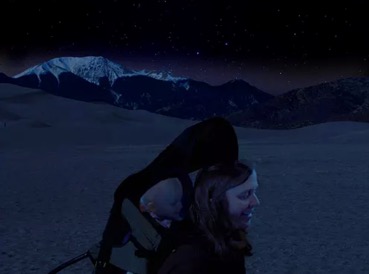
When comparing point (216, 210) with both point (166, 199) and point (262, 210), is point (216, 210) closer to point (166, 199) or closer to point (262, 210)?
point (166, 199)

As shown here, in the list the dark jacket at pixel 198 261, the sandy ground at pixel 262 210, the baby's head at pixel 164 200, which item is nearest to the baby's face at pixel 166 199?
the baby's head at pixel 164 200

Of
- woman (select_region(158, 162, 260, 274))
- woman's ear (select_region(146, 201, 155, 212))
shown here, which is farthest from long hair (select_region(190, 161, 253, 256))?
woman's ear (select_region(146, 201, 155, 212))

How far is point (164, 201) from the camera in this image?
1.89 meters

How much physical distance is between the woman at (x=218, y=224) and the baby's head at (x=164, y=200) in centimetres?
7

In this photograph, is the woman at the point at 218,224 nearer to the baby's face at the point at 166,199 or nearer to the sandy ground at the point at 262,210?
the baby's face at the point at 166,199

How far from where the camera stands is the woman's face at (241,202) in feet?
6.05

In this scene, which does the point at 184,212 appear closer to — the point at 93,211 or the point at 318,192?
the point at 93,211

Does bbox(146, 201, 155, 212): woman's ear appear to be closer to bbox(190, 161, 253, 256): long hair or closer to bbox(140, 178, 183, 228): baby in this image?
bbox(140, 178, 183, 228): baby

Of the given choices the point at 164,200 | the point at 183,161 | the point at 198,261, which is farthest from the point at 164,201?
the point at 198,261

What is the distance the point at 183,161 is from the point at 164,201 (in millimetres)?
122

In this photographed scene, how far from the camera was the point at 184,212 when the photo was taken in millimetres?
1883

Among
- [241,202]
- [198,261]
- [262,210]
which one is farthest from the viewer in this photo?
[262,210]

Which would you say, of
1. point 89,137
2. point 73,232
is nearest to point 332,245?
point 73,232

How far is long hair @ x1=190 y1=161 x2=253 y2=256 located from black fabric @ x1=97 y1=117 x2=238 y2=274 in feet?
0.15
